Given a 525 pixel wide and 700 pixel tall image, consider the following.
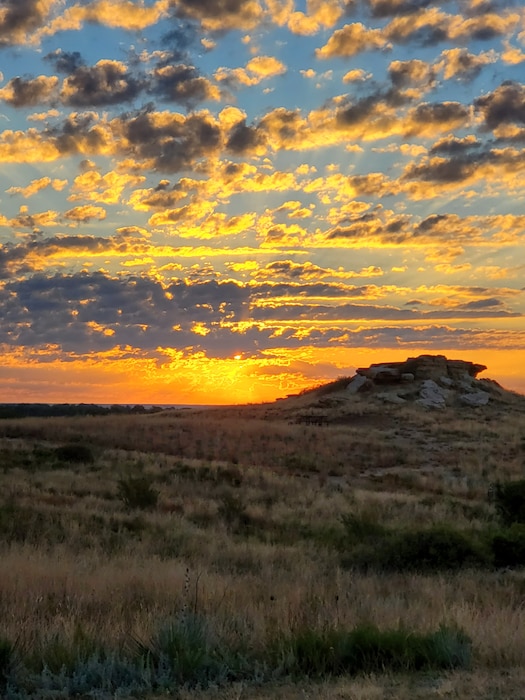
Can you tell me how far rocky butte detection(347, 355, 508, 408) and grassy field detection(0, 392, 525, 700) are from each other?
110ft

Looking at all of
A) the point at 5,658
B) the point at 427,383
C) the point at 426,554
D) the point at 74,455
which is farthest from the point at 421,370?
the point at 5,658

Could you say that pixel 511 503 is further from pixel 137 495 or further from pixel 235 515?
pixel 137 495

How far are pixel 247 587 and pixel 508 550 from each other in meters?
5.55

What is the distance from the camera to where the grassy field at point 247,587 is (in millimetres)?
5625

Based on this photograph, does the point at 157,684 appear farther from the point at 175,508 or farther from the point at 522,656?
the point at 175,508

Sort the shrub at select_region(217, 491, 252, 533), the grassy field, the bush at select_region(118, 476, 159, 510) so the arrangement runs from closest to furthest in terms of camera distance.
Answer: the grassy field → the shrub at select_region(217, 491, 252, 533) → the bush at select_region(118, 476, 159, 510)

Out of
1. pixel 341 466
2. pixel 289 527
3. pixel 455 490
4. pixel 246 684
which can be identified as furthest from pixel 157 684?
pixel 341 466

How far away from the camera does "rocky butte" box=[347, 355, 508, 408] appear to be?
63.1 m

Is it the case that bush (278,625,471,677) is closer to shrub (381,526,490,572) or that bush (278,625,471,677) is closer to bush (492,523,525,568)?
shrub (381,526,490,572)

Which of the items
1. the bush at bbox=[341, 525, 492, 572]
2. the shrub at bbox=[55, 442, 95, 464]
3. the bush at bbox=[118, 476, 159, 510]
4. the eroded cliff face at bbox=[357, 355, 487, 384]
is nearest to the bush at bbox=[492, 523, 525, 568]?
the bush at bbox=[341, 525, 492, 572]

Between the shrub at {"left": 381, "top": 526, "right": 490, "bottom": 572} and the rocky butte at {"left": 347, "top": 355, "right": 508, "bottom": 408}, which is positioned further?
the rocky butte at {"left": 347, "top": 355, "right": 508, "bottom": 408}

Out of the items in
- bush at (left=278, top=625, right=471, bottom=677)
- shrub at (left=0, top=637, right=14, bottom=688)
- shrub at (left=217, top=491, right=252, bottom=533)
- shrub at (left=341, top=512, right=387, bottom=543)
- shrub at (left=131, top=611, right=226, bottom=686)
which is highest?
shrub at (left=0, top=637, right=14, bottom=688)

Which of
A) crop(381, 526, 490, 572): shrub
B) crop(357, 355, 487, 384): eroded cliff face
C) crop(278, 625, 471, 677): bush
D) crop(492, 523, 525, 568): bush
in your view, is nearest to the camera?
crop(278, 625, 471, 677): bush

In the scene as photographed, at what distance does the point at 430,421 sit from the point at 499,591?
44.8 metres
